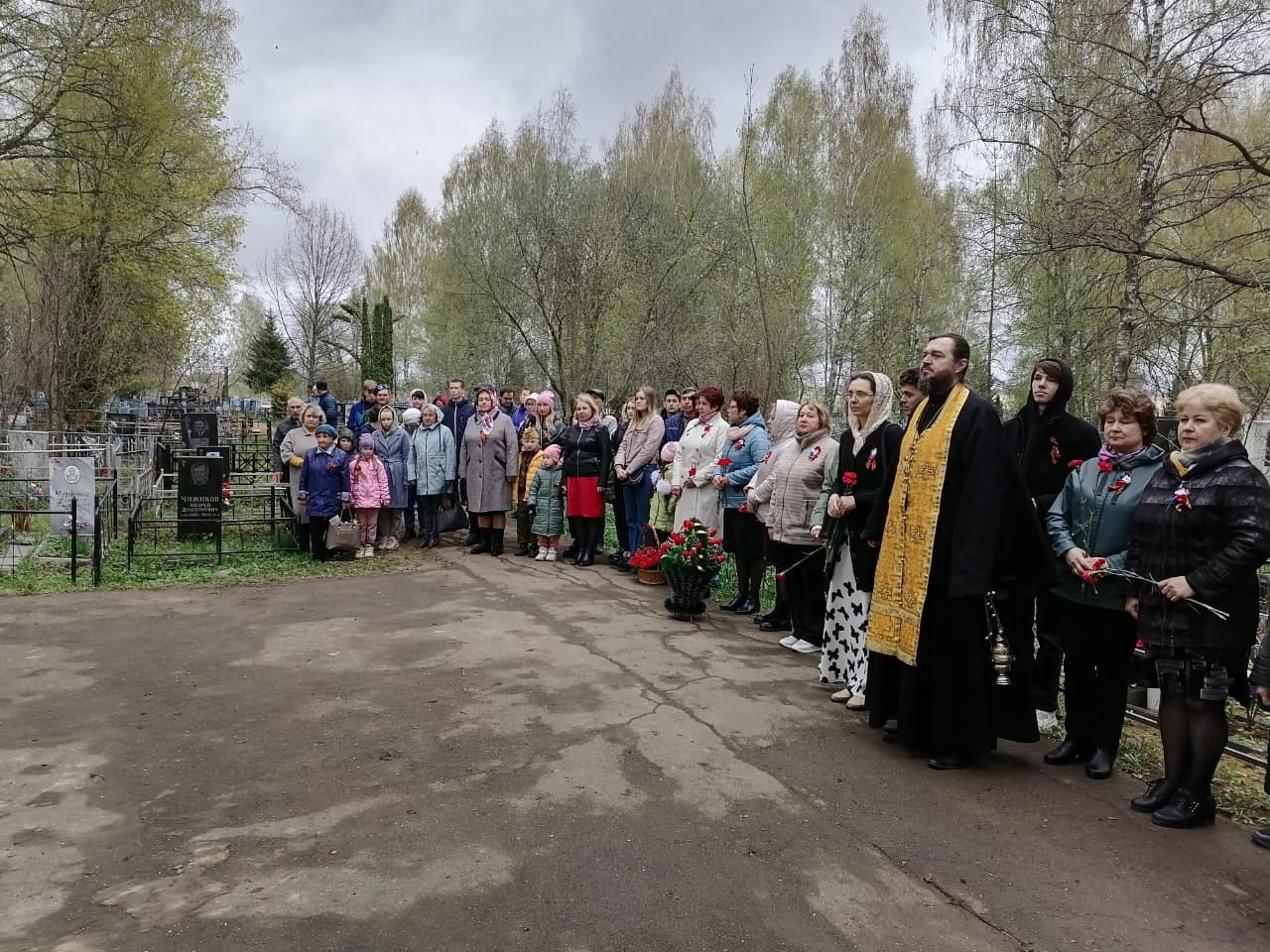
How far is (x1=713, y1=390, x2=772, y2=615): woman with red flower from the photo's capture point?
23.8 feet

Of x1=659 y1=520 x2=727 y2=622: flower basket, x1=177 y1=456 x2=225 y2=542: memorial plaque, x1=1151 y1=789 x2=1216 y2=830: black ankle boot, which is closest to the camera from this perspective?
x1=1151 y1=789 x2=1216 y2=830: black ankle boot

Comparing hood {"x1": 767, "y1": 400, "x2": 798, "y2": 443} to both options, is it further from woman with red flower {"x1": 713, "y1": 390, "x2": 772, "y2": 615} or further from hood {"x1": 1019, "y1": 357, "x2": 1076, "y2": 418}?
hood {"x1": 1019, "y1": 357, "x2": 1076, "y2": 418}

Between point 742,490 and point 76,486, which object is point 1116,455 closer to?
point 742,490

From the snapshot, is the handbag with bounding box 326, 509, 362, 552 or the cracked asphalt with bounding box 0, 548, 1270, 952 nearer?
the cracked asphalt with bounding box 0, 548, 1270, 952

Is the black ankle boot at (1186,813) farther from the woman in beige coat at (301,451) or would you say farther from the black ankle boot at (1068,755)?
the woman in beige coat at (301,451)

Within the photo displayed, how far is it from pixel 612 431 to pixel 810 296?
1337cm

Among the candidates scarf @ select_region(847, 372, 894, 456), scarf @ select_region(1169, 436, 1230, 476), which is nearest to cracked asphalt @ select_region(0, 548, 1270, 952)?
scarf @ select_region(1169, 436, 1230, 476)

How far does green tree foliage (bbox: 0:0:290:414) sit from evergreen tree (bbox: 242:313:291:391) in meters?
21.1

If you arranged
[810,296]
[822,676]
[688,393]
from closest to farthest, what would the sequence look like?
[822,676] → [688,393] → [810,296]

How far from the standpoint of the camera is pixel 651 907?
277 cm

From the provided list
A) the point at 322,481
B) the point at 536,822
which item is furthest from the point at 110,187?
the point at 536,822

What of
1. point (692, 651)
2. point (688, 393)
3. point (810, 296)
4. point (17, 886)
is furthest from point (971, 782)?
point (810, 296)

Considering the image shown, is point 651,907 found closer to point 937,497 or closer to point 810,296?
point 937,497

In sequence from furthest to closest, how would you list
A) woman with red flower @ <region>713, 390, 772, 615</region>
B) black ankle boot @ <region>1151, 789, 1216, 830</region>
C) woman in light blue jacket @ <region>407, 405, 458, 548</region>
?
woman in light blue jacket @ <region>407, 405, 458, 548</region> < woman with red flower @ <region>713, 390, 772, 615</region> < black ankle boot @ <region>1151, 789, 1216, 830</region>
